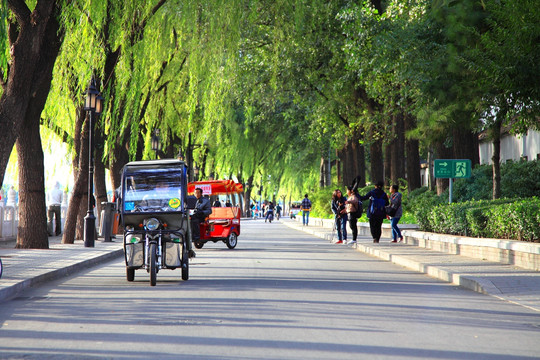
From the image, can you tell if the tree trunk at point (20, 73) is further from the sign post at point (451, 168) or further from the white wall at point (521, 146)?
the white wall at point (521, 146)

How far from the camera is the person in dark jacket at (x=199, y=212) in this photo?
77.8 feet

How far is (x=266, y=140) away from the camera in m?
56.4

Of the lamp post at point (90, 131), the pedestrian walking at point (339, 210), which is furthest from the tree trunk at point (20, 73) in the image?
the pedestrian walking at point (339, 210)

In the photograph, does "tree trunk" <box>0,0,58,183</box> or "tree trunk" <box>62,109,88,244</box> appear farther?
"tree trunk" <box>62,109,88,244</box>

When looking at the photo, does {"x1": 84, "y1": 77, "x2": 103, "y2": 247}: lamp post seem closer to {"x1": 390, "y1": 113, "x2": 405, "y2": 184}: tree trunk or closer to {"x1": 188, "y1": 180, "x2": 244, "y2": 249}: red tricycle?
{"x1": 188, "y1": 180, "x2": 244, "y2": 249}: red tricycle

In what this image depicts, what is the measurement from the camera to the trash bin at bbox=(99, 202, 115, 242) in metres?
28.0

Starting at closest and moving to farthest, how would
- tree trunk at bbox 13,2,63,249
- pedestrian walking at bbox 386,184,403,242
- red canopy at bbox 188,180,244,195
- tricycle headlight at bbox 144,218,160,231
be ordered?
tricycle headlight at bbox 144,218,160,231 → tree trunk at bbox 13,2,63,249 → pedestrian walking at bbox 386,184,403,242 → red canopy at bbox 188,180,244,195

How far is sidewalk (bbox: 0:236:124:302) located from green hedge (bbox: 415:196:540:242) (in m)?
8.95

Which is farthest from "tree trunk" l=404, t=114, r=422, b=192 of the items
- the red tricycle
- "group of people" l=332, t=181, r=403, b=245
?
the red tricycle

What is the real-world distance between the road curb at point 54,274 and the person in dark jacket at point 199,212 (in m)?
2.84

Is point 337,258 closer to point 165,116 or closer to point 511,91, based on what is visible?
point 511,91

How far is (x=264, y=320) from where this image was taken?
30.6ft

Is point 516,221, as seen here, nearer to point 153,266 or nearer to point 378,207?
point 153,266

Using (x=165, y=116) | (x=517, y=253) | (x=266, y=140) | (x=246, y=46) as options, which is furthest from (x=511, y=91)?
(x=266, y=140)
